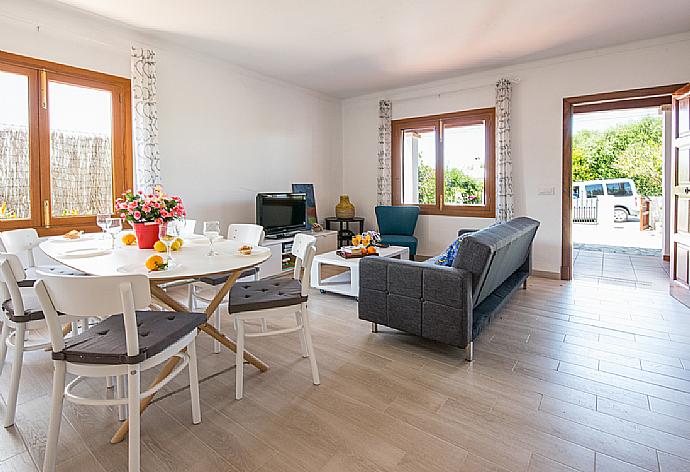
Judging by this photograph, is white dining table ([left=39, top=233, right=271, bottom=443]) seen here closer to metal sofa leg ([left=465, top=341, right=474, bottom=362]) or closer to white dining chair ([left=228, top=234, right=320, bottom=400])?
white dining chair ([left=228, top=234, right=320, bottom=400])

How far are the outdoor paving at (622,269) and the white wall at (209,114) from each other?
4403 millimetres

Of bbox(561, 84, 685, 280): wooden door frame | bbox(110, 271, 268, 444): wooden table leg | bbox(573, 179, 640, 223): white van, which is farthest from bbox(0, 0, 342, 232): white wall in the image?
bbox(573, 179, 640, 223): white van

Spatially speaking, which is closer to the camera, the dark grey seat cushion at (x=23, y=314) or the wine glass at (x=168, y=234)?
the dark grey seat cushion at (x=23, y=314)

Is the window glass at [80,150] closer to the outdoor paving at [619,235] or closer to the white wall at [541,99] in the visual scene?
the white wall at [541,99]

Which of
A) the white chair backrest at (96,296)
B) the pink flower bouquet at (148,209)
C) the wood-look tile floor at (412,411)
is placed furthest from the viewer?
the pink flower bouquet at (148,209)

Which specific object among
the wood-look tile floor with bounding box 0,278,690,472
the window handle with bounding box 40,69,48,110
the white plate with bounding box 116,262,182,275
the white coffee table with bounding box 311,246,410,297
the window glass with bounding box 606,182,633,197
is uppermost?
the window handle with bounding box 40,69,48,110

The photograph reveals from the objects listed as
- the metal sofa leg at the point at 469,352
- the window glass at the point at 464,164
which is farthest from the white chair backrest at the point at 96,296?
the window glass at the point at 464,164

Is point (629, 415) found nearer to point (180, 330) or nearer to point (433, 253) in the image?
point (180, 330)

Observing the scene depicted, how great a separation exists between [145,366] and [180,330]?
9.3 inches

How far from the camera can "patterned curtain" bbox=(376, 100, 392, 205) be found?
6754 mm

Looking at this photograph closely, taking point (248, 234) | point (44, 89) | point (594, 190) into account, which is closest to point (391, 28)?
point (248, 234)

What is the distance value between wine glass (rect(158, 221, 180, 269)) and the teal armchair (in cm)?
401

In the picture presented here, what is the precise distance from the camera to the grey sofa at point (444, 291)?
105 inches

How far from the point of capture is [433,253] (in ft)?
21.3
